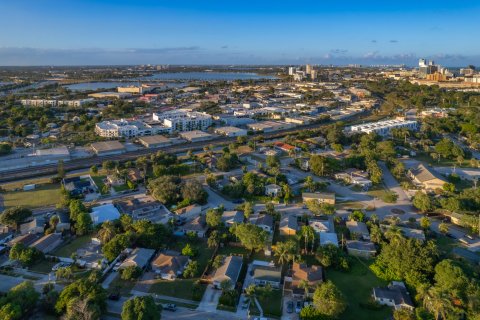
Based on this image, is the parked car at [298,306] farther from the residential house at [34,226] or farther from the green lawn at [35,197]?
the green lawn at [35,197]

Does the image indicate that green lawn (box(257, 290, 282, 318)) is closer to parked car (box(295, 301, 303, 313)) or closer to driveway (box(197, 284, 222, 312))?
parked car (box(295, 301, 303, 313))

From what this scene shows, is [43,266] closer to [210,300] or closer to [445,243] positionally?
[210,300]

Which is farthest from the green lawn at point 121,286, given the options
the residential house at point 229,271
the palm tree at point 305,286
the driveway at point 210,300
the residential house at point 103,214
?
the palm tree at point 305,286

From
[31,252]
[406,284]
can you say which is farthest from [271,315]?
[31,252]

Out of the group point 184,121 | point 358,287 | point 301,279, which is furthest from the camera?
point 184,121

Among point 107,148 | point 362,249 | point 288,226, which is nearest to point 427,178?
point 362,249

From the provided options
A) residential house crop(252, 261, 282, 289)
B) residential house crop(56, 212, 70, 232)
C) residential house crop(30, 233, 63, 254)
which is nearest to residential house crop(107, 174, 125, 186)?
residential house crop(56, 212, 70, 232)
